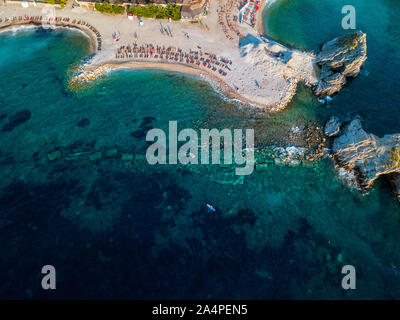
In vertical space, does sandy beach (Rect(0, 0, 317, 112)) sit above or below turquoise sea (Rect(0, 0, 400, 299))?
above

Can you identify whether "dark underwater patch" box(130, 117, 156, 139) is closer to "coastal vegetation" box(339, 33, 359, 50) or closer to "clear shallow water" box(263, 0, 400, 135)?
"clear shallow water" box(263, 0, 400, 135)

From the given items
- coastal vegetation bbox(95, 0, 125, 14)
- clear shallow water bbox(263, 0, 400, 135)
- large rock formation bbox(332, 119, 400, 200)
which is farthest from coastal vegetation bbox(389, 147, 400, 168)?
coastal vegetation bbox(95, 0, 125, 14)

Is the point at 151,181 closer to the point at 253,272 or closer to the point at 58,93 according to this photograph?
the point at 253,272

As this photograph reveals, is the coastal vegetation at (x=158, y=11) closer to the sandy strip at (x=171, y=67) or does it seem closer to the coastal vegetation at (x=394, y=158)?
the sandy strip at (x=171, y=67)

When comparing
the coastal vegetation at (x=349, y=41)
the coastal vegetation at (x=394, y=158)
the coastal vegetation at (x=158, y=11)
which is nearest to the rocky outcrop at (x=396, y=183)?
the coastal vegetation at (x=394, y=158)

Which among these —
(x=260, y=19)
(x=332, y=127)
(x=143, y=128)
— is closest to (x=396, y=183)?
(x=332, y=127)

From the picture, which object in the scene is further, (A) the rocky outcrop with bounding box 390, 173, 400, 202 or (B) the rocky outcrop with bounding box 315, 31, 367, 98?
(B) the rocky outcrop with bounding box 315, 31, 367, 98
